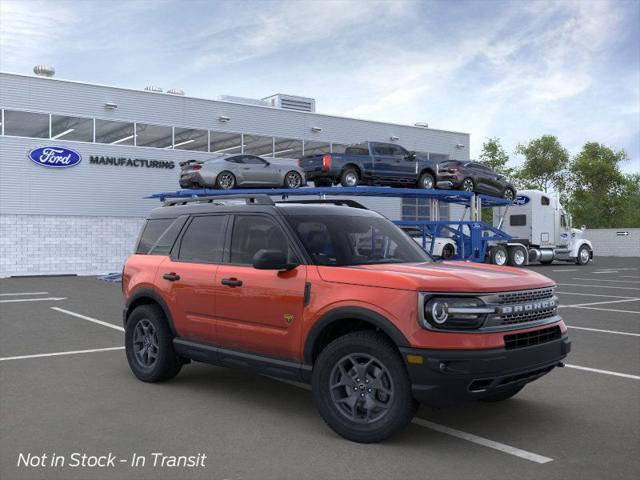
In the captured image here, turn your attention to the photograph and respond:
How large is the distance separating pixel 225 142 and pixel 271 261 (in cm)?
2757

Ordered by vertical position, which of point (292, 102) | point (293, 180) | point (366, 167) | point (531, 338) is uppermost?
point (292, 102)

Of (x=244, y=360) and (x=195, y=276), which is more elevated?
(x=195, y=276)

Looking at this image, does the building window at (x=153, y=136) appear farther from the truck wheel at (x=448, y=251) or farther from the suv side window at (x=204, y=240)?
the suv side window at (x=204, y=240)

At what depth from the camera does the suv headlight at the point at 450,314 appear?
462cm

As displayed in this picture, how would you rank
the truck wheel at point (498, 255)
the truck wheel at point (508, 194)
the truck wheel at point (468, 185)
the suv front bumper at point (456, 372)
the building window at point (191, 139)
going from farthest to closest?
1. the building window at point (191, 139)
2. the truck wheel at point (498, 255)
3. the truck wheel at point (508, 194)
4. the truck wheel at point (468, 185)
5. the suv front bumper at point (456, 372)

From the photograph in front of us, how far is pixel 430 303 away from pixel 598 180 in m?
76.7

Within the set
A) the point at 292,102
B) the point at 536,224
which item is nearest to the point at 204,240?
the point at 536,224

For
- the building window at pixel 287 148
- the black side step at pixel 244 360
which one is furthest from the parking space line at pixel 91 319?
the building window at pixel 287 148

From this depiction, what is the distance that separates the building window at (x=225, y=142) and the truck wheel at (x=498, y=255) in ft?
42.6

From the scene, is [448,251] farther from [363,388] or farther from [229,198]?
[363,388]

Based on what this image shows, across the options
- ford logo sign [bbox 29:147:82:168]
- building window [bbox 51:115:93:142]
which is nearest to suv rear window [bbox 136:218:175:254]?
ford logo sign [bbox 29:147:82:168]

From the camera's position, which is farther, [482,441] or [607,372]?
[607,372]

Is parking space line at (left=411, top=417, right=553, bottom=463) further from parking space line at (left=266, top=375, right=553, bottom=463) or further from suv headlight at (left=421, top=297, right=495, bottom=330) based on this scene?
suv headlight at (left=421, top=297, right=495, bottom=330)

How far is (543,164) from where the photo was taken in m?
76.6
